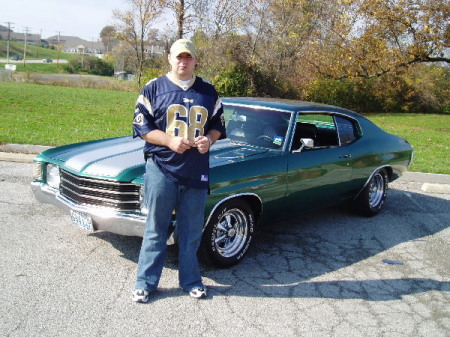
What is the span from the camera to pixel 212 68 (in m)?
23.2

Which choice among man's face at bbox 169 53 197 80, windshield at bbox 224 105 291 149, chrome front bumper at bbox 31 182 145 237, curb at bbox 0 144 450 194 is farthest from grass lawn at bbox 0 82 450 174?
man's face at bbox 169 53 197 80

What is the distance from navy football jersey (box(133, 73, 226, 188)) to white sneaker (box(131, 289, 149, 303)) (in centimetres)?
88

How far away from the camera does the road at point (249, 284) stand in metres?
3.38

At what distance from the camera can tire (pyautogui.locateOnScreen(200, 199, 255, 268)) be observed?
13.6 ft

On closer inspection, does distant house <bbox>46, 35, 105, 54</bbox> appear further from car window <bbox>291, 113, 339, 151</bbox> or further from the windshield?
the windshield

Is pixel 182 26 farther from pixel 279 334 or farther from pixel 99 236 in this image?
pixel 279 334

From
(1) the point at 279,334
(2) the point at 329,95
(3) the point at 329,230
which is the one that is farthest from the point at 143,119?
(2) the point at 329,95

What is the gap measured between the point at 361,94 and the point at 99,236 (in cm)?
2370

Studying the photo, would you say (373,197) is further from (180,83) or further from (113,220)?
(180,83)

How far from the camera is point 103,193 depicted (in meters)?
4.11

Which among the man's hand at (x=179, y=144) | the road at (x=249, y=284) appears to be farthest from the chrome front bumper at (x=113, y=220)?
the man's hand at (x=179, y=144)

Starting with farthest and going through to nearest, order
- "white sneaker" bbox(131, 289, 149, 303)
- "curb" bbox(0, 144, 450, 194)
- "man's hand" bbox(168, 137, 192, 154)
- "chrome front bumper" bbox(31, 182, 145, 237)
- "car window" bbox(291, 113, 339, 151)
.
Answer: "curb" bbox(0, 144, 450, 194), "car window" bbox(291, 113, 339, 151), "chrome front bumper" bbox(31, 182, 145, 237), "white sneaker" bbox(131, 289, 149, 303), "man's hand" bbox(168, 137, 192, 154)

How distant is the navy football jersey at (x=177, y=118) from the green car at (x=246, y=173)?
1.75 feet

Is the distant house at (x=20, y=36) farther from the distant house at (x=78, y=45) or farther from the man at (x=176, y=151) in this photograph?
the man at (x=176, y=151)
